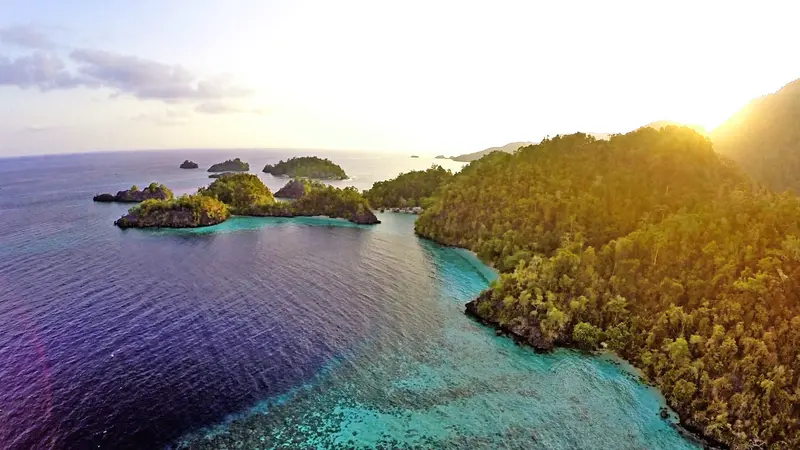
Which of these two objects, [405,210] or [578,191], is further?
[405,210]

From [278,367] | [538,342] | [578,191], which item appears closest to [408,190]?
[578,191]

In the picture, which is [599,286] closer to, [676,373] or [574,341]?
[574,341]

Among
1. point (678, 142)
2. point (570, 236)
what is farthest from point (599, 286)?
point (678, 142)

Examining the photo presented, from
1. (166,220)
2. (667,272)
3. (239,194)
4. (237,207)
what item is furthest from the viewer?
(239,194)

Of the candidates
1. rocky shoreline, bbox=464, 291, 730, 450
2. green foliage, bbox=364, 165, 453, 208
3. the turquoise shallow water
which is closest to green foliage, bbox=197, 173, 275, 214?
green foliage, bbox=364, 165, 453, 208

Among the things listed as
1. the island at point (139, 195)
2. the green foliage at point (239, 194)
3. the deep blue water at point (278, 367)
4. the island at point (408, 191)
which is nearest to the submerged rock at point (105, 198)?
the island at point (139, 195)

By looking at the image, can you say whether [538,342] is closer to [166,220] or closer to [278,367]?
[278,367]
